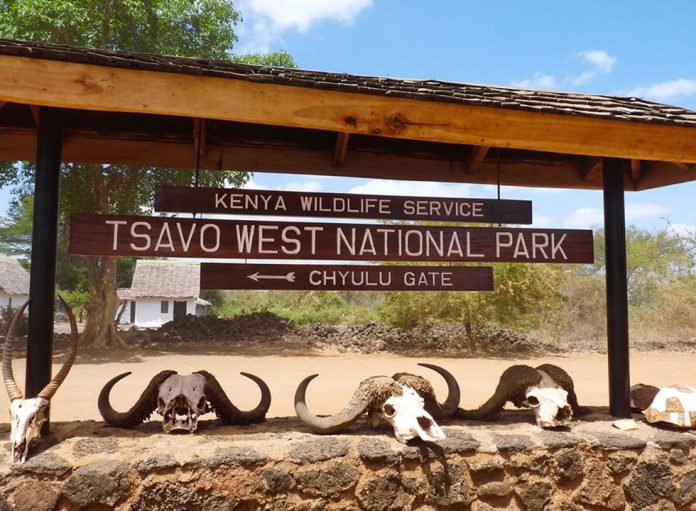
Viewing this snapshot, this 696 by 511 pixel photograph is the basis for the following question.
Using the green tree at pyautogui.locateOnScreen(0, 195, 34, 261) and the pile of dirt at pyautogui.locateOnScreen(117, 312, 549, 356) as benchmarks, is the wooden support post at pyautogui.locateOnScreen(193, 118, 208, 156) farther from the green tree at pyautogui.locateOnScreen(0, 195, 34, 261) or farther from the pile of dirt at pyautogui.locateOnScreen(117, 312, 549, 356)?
the green tree at pyautogui.locateOnScreen(0, 195, 34, 261)

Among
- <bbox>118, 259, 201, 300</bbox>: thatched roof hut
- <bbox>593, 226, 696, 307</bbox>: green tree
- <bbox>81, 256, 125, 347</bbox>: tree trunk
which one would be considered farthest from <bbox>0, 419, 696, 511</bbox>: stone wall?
<bbox>118, 259, 201, 300</bbox>: thatched roof hut

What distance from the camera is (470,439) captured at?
3.42m

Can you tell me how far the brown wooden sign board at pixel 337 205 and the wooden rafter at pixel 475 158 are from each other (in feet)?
1.67

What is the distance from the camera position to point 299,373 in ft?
40.4

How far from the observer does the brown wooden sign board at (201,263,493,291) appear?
363 cm

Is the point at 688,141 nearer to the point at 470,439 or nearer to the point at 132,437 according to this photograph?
the point at 470,439

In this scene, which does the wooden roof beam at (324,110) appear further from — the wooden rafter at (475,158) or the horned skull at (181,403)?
the horned skull at (181,403)

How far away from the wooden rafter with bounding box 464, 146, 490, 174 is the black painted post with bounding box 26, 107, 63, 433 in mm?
3274

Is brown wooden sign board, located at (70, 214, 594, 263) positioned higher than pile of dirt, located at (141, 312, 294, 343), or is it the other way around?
brown wooden sign board, located at (70, 214, 594, 263)

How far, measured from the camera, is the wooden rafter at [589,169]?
4.70 metres

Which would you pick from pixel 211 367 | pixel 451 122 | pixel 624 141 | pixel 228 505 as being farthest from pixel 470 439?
pixel 211 367

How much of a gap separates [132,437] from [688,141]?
15.0ft

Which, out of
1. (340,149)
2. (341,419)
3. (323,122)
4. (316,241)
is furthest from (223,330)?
(323,122)

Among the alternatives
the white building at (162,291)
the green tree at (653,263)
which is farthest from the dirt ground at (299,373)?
the white building at (162,291)
